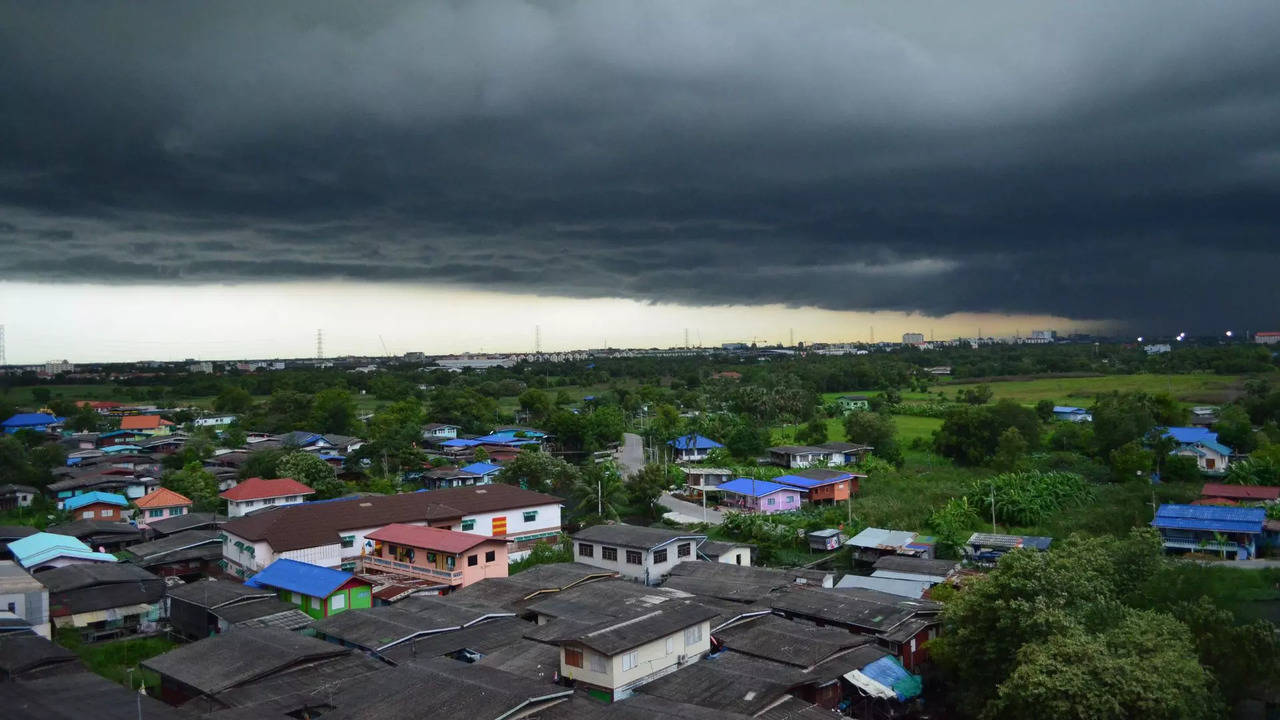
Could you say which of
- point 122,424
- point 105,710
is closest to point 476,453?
point 122,424

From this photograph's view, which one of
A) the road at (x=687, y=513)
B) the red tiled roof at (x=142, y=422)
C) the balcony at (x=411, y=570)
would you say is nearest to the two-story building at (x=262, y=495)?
the balcony at (x=411, y=570)

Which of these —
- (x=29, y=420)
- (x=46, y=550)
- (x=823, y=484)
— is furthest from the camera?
(x=29, y=420)

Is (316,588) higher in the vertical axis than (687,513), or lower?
higher

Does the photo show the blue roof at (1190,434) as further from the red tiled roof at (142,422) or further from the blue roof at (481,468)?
the red tiled roof at (142,422)

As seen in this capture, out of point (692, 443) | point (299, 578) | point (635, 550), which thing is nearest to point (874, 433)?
point (692, 443)

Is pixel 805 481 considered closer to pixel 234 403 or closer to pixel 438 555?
pixel 438 555

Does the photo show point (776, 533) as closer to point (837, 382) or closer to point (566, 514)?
point (566, 514)
